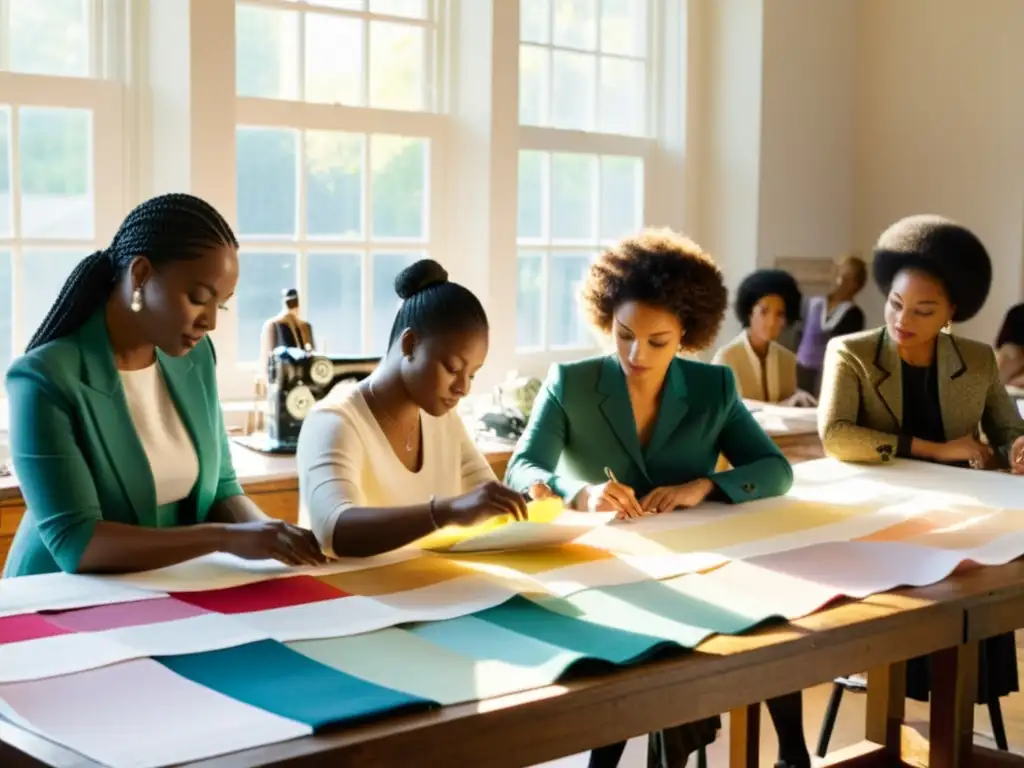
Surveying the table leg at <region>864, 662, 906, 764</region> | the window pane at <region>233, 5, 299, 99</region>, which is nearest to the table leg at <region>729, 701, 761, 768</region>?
the table leg at <region>864, 662, 906, 764</region>

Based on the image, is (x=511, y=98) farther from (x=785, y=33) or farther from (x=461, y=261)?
(x=785, y=33)

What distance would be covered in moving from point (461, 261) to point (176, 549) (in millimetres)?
3162

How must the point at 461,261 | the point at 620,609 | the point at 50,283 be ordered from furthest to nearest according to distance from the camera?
the point at 461,261, the point at 50,283, the point at 620,609

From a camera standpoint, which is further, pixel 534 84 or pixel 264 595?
pixel 534 84

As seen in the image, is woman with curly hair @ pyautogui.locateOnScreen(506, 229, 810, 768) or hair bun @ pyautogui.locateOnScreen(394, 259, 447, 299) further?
woman with curly hair @ pyautogui.locateOnScreen(506, 229, 810, 768)

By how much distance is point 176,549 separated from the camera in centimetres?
204

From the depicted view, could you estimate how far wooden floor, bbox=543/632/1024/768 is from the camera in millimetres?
3504

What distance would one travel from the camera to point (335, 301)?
484cm

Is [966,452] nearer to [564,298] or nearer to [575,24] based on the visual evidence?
[564,298]

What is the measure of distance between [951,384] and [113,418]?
1995mm

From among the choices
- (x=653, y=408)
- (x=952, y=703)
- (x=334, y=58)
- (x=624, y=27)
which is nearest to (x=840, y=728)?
(x=653, y=408)

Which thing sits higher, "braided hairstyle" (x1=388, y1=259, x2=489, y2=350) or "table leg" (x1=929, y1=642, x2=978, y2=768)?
"braided hairstyle" (x1=388, y1=259, x2=489, y2=350)

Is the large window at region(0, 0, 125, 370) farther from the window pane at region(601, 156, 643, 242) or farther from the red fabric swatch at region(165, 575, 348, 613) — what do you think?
the red fabric swatch at region(165, 575, 348, 613)

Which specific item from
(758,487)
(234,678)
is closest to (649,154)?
(758,487)
